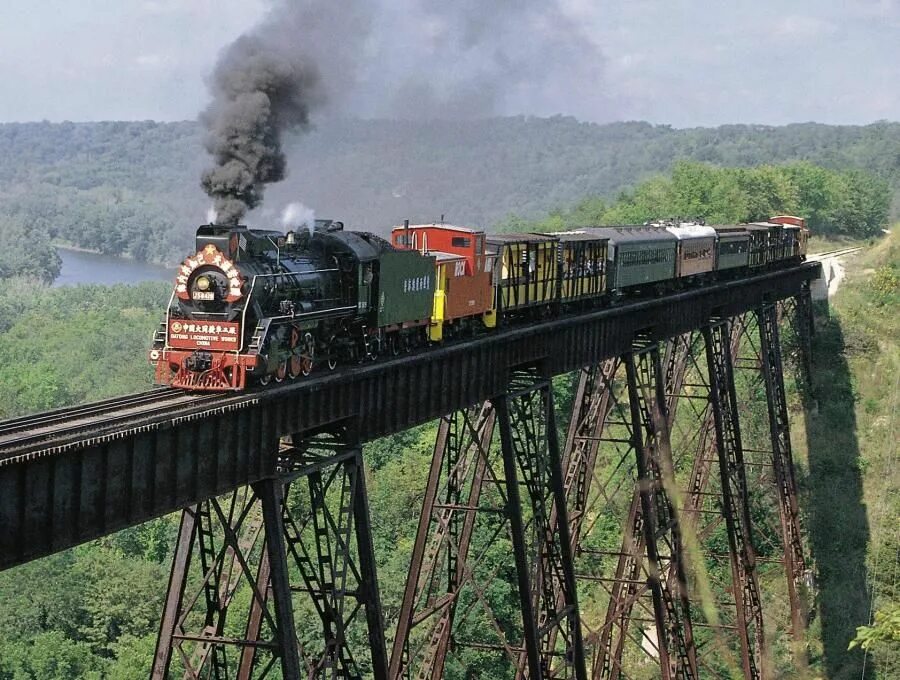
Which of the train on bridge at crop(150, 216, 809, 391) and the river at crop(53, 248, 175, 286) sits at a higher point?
the train on bridge at crop(150, 216, 809, 391)

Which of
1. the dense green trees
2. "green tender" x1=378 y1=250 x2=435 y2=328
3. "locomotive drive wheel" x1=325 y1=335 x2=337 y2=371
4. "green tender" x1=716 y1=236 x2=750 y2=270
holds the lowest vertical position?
"locomotive drive wheel" x1=325 y1=335 x2=337 y2=371

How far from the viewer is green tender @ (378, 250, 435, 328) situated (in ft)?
58.9

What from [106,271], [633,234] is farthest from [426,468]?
[106,271]

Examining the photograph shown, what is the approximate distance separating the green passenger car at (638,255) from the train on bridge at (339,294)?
1334 millimetres

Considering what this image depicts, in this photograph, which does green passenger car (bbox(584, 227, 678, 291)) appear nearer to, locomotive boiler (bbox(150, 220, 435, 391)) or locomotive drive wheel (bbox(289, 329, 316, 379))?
locomotive boiler (bbox(150, 220, 435, 391))

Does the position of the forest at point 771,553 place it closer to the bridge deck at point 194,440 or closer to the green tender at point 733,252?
the green tender at point 733,252

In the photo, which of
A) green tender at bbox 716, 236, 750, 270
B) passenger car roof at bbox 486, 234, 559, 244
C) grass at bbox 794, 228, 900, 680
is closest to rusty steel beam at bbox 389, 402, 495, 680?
passenger car roof at bbox 486, 234, 559, 244

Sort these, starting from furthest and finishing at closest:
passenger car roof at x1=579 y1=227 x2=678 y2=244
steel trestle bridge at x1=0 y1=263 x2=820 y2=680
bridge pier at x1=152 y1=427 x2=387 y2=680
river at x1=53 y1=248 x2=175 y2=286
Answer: river at x1=53 y1=248 x2=175 y2=286
passenger car roof at x1=579 y1=227 x2=678 y2=244
bridge pier at x1=152 y1=427 x2=387 y2=680
steel trestle bridge at x1=0 y1=263 x2=820 y2=680

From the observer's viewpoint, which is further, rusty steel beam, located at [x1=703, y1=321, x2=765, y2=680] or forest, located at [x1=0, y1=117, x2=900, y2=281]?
forest, located at [x1=0, y1=117, x2=900, y2=281]

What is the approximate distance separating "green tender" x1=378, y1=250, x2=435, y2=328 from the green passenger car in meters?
9.93

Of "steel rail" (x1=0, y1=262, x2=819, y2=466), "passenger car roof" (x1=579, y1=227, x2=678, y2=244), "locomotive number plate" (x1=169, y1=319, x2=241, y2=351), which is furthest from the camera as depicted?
"passenger car roof" (x1=579, y1=227, x2=678, y2=244)

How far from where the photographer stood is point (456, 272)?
67.0 feet

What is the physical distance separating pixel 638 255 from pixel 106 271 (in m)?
151

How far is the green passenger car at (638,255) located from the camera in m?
28.7
